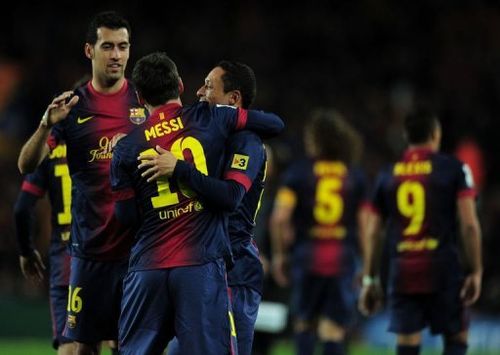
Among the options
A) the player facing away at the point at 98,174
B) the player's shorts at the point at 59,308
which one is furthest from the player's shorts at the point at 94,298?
the player's shorts at the point at 59,308

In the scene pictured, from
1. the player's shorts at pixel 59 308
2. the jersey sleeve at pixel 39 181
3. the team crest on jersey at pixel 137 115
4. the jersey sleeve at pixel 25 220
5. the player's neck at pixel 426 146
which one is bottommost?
the player's shorts at pixel 59 308

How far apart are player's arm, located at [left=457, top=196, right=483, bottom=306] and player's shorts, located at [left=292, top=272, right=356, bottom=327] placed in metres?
2.28

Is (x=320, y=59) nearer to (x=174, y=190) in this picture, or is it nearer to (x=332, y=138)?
(x=332, y=138)

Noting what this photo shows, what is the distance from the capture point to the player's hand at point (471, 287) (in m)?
8.59

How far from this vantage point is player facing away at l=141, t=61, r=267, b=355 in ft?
19.9

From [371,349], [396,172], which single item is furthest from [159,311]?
[371,349]

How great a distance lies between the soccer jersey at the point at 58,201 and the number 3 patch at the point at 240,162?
2.19m

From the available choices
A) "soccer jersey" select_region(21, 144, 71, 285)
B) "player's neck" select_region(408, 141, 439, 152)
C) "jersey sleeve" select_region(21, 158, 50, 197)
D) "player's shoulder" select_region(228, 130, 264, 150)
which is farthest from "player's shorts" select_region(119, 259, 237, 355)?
"player's neck" select_region(408, 141, 439, 152)

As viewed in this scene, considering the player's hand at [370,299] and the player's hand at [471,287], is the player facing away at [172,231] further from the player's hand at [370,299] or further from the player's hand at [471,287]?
the player's hand at [370,299]

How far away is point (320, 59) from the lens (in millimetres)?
20141

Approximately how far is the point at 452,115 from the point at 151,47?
474 cm

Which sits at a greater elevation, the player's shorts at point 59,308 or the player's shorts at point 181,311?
the player's shorts at point 181,311

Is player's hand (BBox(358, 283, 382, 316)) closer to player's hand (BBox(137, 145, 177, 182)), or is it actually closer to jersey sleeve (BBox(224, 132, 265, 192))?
jersey sleeve (BBox(224, 132, 265, 192))

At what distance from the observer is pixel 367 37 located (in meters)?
20.6
